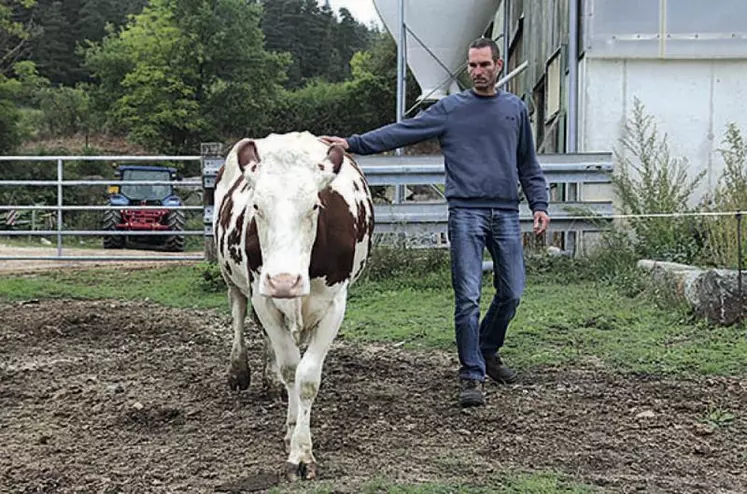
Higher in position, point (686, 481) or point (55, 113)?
point (55, 113)

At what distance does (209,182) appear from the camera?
11.2 m

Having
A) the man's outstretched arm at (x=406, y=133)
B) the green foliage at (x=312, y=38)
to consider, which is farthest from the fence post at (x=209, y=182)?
the green foliage at (x=312, y=38)

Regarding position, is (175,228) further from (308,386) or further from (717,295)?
(308,386)

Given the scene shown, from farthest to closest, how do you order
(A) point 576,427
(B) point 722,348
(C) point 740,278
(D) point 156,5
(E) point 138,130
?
(D) point 156,5 → (E) point 138,130 → (C) point 740,278 → (B) point 722,348 → (A) point 576,427

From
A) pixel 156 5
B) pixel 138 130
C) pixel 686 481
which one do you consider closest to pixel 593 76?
pixel 686 481

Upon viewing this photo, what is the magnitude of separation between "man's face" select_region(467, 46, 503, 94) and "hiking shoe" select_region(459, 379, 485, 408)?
6.15 ft

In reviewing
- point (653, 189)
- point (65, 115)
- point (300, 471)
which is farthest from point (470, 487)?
point (65, 115)

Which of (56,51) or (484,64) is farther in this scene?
(56,51)

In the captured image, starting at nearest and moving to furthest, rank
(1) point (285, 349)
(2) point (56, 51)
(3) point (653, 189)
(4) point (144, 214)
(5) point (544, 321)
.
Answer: (1) point (285, 349) < (5) point (544, 321) < (3) point (653, 189) < (4) point (144, 214) < (2) point (56, 51)

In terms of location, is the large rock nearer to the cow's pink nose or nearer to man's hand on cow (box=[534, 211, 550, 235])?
man's hand on cow (box=[534, 211, 550, 235])

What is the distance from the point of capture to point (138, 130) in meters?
42.7

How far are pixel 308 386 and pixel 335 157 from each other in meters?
1.13

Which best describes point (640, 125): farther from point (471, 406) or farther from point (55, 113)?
point (55, 113)

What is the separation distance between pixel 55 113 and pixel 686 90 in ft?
141
